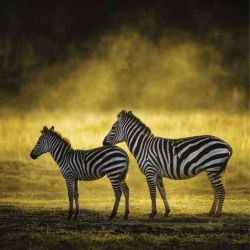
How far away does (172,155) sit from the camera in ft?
51.4

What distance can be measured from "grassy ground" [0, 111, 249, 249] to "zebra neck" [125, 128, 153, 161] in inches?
52.3

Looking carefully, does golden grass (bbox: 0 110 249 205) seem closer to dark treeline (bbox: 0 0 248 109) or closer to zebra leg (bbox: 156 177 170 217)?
zebra leg (bbox: 156 177 170 217)

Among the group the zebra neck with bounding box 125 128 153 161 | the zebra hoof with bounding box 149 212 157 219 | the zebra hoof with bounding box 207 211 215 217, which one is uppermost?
the zebra neck with bounding box 125 128 153 161

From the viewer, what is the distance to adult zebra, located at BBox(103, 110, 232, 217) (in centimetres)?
1527

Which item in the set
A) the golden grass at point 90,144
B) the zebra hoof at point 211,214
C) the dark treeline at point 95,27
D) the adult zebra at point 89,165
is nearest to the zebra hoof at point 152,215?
the adult zebra at point 89,165

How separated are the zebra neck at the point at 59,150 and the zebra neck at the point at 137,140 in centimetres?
130

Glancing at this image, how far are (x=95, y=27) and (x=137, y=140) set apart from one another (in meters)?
30.3

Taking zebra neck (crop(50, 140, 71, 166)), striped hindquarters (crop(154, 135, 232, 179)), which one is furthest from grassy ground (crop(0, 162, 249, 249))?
zebra neck (crop(50, 140, 71, 166))

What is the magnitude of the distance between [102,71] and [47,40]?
19.0 feet

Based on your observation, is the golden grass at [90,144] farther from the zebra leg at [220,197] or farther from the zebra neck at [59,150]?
the zebra leg at [220,197]

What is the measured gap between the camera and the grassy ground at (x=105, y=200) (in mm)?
12531

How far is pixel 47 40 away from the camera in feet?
148

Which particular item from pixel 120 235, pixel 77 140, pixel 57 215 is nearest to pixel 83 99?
pixel 77 140

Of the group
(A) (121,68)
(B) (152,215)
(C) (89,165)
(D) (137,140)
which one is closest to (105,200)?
(D) (137,140)
